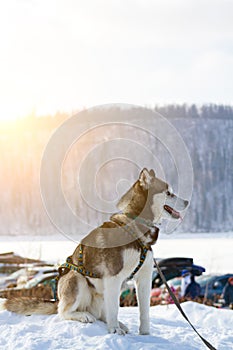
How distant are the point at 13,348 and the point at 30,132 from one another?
61.1 meters

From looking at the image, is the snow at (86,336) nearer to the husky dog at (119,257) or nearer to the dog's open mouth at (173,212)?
the husky dog at (119,257)

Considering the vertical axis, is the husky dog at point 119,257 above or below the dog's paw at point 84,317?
above

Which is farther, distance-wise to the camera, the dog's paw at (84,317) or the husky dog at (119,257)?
the dog's paw at (84,317)

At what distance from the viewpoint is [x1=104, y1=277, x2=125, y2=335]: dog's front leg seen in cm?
435

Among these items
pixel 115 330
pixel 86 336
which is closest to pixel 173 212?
pixel 115 330

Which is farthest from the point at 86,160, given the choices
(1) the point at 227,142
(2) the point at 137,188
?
(1) the point at 227,142

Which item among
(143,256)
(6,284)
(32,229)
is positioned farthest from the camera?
(32,229)

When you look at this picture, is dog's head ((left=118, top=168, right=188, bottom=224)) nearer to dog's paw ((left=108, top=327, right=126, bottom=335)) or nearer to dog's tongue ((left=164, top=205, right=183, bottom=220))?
dog's tongue ((left=164, top=205, right=183, bottom=220))

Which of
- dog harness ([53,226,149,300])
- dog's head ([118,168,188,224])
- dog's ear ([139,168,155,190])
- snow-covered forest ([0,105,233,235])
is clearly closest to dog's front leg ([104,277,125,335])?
dog harness ([53,226,149,300])

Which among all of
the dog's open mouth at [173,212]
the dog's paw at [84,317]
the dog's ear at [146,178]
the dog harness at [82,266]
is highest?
the dog's ear at [146,178]

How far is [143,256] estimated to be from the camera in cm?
445

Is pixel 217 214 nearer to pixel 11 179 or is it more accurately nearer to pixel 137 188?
pixel 11 179

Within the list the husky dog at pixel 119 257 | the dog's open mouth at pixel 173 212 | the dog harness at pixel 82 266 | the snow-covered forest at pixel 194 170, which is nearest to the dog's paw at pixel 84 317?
the husky dog at pixel 119 257

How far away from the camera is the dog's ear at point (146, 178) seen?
4.50 m
